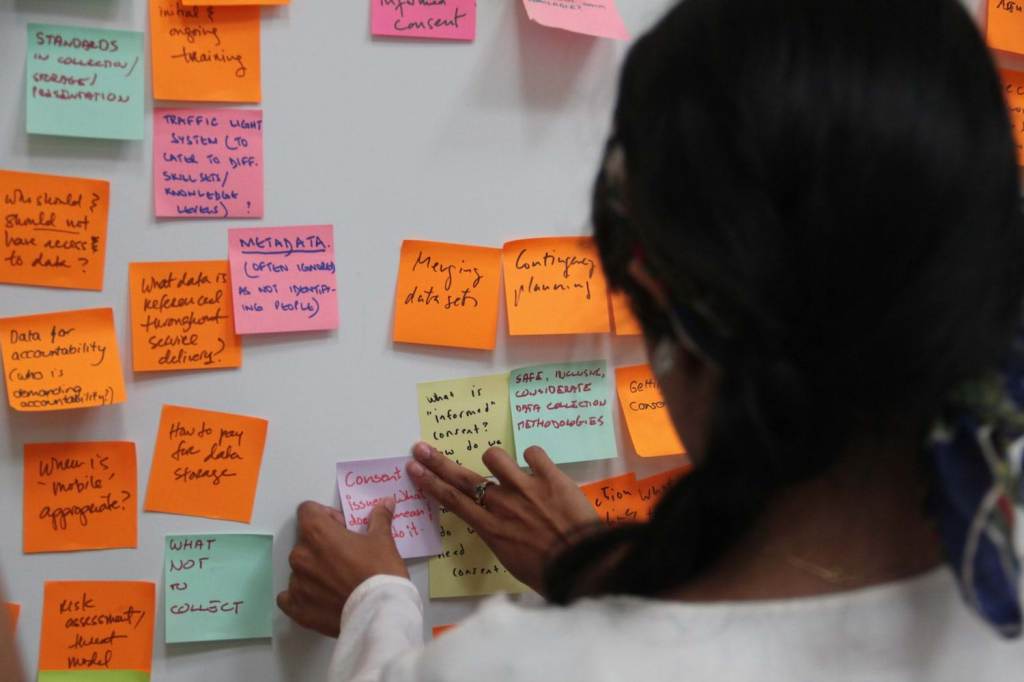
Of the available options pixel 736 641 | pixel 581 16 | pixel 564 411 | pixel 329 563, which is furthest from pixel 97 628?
pixel 581 16

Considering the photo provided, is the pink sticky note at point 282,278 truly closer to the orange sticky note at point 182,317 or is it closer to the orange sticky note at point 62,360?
the orange sticky note at point 182,317

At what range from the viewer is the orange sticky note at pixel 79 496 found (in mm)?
877

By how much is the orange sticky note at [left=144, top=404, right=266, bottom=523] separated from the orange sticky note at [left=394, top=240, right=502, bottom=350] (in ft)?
0.57

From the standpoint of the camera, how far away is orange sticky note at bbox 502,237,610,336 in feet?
3.16

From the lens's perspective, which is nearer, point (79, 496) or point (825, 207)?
point (825, 207)

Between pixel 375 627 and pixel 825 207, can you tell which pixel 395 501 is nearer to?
pixel 375 627

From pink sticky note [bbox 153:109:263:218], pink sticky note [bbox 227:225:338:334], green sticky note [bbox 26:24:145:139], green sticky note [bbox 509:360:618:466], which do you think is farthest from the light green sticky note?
green sticky note [bbox 26:24:145:139]

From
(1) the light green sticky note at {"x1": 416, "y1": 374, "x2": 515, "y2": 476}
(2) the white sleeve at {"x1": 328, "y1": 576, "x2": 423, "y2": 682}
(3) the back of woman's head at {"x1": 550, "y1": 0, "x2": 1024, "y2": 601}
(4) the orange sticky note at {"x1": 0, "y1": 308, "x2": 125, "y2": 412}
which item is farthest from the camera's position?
(1) the light green sticky note at {"x1": 416, "y1": 374, "x2": 515, "y2": 476}

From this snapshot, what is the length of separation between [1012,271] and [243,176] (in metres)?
0.64

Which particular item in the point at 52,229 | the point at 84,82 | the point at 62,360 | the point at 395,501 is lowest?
the point at 395,501

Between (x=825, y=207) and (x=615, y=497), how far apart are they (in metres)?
0.59

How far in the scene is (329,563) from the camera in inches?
35.1

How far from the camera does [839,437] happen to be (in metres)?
0.55

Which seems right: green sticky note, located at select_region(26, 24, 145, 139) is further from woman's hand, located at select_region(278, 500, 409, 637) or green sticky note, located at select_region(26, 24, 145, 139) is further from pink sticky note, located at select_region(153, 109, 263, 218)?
woman's hand, located at select_region(278, 500, 409, 637)
